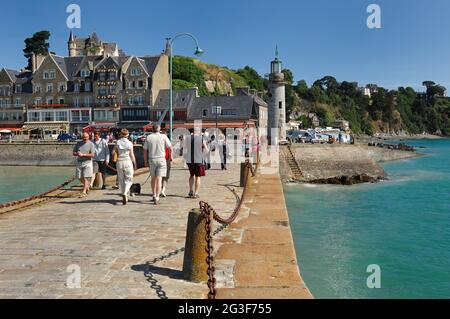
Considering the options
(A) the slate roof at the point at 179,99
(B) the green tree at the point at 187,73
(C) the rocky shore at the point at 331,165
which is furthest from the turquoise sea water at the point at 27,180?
(B) the green tree at the point at 187,73

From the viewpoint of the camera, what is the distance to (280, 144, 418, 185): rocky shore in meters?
38.6

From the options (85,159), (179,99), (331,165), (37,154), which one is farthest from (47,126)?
(85,159)

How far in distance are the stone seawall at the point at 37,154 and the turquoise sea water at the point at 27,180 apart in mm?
2100

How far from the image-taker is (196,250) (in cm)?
508

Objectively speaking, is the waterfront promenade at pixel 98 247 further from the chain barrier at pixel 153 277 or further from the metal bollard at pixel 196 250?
the metal bollard at pixel 196 250

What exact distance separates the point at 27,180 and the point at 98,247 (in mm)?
31839

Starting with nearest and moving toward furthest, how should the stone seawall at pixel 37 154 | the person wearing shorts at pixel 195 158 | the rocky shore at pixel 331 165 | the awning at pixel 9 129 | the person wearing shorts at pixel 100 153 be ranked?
1. the person wearing shorts at pixel 195 158
2. the person wearing shorts at pixel 100 153
3. the rocky shore at pixel 331 165
4. the stone seawall at pixel 37 154
5. the awning at pixel 9 129

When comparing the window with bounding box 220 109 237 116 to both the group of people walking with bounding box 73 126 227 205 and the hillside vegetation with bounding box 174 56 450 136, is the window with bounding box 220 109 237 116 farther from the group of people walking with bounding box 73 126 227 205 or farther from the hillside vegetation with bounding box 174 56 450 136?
the group of people walking with bounding box 73 126 227 205

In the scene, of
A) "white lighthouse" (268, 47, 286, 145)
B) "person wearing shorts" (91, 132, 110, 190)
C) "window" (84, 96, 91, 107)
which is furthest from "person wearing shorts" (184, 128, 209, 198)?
"window" (84, 96, 91, 107)

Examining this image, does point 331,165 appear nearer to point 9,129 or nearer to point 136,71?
point 136,71

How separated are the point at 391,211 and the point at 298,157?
18653 mm

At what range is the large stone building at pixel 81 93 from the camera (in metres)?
61.4
